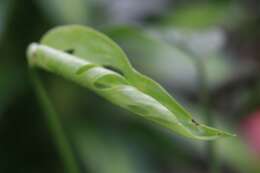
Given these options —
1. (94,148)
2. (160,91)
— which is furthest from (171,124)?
(94,148)

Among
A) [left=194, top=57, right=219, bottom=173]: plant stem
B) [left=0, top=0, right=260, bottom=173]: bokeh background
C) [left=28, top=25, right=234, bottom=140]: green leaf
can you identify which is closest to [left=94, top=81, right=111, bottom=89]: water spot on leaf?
[left=28, top=25, right=234, bottom=140]: green leaf

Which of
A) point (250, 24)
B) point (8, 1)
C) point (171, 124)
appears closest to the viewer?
point (171, 124)

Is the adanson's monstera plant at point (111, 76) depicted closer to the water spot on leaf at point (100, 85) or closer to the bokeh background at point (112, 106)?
the water spot on leaf at point (100, 85)

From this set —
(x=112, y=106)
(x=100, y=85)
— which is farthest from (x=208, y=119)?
(x=112, y=106)

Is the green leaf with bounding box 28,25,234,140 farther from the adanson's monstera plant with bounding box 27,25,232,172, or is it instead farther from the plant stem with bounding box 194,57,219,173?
the plant stem with bounding box 194,57,219,173

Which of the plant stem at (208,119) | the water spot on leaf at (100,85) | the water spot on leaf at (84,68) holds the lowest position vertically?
the plant stem at (208,119)

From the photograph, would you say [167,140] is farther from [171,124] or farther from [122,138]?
[171,124]

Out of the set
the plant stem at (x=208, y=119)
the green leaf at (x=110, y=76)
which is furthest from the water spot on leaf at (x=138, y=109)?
the plant stem at (x=208, y=119)
